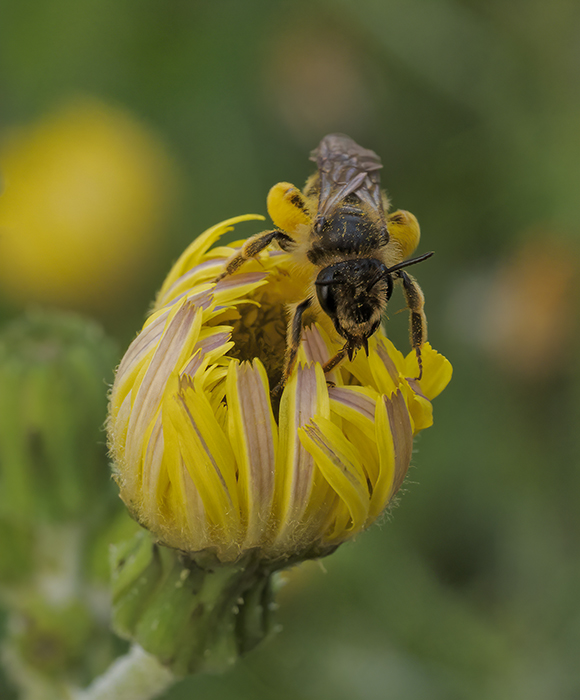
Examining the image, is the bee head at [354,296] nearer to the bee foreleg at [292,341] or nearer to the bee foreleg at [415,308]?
the bee foreleg at [292,341]

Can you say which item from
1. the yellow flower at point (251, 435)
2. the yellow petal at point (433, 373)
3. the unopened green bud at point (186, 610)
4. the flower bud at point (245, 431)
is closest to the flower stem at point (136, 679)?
the unopened green bud at point (186, 610)

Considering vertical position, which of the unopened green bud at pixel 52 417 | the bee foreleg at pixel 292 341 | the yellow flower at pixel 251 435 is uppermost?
the bee foreleg at pixel 292 341

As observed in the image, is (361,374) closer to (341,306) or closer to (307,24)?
(341,306)

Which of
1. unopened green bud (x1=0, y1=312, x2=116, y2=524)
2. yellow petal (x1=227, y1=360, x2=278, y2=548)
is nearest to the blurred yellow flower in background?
unopened green bud (x1=0, y1=312, x2=116, y2=524)

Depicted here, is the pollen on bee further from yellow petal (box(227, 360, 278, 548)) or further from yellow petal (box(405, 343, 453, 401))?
yellow petal (box(227, 360, 278, 548))

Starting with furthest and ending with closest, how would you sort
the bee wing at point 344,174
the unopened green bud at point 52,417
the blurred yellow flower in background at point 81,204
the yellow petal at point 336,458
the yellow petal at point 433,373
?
the blurred yellow flower in background at point 81,204 → the unopened green bud at point 52,417 → the bee wing at point 344,174 → the yellow petal at point 433,373 → the yellow petal at point 336,458

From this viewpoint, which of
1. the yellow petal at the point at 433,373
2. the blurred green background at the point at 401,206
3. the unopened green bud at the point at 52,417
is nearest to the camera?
the yellow petal at the point at 433,373

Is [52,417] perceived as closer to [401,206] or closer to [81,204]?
[81,204]

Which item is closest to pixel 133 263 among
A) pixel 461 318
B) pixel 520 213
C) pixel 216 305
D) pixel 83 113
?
pixel 83 113
